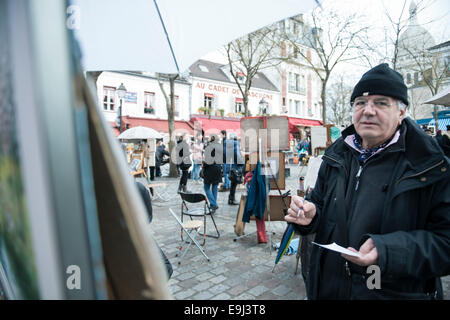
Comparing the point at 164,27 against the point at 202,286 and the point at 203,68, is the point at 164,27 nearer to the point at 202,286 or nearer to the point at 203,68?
the point at 202,286

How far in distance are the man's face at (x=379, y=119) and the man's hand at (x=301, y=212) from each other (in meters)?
0.49

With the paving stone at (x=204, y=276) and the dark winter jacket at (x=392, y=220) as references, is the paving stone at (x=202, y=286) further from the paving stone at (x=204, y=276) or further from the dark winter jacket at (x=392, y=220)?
the dark winter jacket at (x=392, y=220)

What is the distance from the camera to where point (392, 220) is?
133cm

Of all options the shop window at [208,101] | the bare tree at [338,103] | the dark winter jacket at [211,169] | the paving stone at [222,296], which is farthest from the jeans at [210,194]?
the bare tree at [338,103]

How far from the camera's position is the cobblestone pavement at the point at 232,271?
3.37 metres

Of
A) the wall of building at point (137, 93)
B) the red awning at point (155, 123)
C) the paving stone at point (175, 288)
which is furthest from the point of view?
the red awning at point (155, 123)

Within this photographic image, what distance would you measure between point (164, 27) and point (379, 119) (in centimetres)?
190

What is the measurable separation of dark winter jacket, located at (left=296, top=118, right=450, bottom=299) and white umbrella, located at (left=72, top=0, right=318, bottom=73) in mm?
1182

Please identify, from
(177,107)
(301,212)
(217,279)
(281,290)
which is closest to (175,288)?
(217,279)

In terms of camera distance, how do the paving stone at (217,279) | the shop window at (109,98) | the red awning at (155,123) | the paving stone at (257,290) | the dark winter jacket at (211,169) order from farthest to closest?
the red awning at (155,123) < the shop window at (109,98) < the dark winter jacket at (211,169) < the paving stone at (217,279) < the paving stone at (257,290)

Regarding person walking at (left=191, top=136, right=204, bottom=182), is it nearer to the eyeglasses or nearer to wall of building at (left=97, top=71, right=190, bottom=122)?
the eyeglasses

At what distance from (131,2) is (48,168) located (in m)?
2.29

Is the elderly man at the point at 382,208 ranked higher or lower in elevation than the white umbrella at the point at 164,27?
lower
